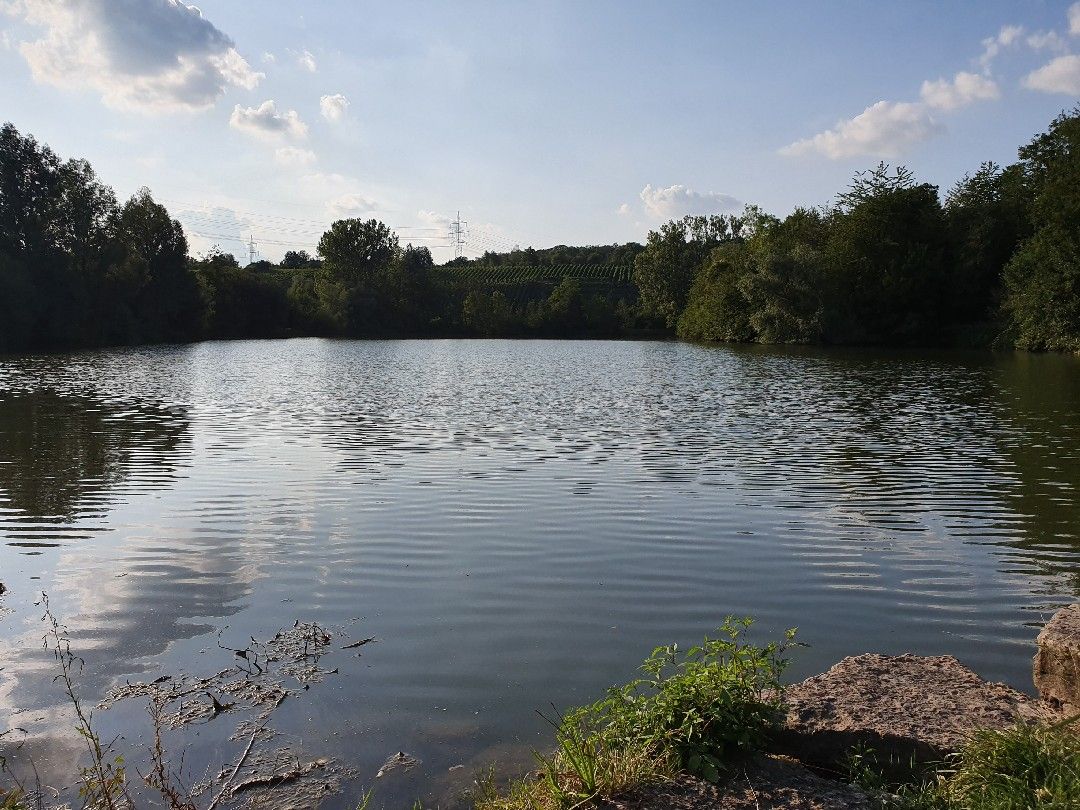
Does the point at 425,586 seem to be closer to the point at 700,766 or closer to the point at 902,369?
the point at 700,766

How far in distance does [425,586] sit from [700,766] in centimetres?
433

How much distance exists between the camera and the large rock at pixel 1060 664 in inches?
163

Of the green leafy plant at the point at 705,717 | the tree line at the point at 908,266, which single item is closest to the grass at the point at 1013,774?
the green leafy plant at the point at 705,717

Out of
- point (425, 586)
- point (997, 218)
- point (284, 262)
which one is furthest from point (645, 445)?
point (284, 262)

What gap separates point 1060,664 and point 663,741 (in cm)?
207

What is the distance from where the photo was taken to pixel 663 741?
399cm

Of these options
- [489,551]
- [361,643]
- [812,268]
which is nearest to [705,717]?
[361,643]

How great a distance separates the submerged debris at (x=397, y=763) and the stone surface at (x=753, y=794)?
1.37 metres

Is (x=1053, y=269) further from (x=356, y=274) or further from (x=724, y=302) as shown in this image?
(x=356, y=274)

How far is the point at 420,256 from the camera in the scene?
427 ft

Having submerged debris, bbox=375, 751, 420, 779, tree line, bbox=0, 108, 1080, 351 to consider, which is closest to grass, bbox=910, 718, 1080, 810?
submerged debris, bbox=375, 751, 420, 779

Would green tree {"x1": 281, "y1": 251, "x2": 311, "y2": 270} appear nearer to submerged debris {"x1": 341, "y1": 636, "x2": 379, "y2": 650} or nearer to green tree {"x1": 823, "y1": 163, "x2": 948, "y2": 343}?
green tree {"x1": 823, "y1": 163, "x2": 948, "y2": 343}

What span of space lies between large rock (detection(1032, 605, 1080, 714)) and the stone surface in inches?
52.7

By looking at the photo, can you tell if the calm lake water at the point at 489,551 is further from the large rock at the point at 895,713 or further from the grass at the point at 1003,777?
the grass at the point at 1003,777
